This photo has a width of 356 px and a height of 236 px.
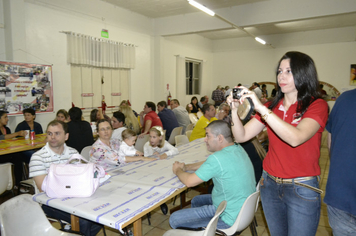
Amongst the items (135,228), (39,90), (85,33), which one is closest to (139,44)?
(85,33)

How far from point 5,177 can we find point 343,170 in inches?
131

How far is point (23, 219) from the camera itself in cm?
167

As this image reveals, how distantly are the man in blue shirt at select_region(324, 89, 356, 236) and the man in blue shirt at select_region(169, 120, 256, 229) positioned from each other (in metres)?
0.80

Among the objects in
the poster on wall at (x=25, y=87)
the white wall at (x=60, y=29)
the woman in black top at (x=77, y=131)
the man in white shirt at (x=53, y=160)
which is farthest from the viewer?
the white wall at (x=60, y=29)

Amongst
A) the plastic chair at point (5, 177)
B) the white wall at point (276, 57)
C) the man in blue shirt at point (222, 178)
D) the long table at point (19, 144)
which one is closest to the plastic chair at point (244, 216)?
the man in blue shirt at point (222, 178)

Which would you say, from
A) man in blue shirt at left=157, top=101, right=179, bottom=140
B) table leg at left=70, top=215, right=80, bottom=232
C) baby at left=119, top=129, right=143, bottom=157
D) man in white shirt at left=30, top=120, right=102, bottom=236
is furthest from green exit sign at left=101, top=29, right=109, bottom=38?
table leg at left=70, top=215, right=80, bottom=232

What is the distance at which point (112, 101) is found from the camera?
314 inches

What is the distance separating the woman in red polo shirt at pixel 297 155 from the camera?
129cm

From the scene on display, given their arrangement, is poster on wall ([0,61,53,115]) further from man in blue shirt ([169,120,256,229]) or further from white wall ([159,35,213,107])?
man in blue shirt ([169,120,256,229])

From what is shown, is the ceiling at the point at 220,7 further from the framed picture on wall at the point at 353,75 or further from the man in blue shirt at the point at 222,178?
the man in blue shirt at the point at 222,178

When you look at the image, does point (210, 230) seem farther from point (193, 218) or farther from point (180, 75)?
point (180, 75)

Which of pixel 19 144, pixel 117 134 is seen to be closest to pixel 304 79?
pixel 117 134

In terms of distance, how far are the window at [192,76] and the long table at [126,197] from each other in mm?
9171

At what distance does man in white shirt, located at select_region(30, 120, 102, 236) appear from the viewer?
2107 millimetres
